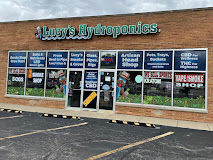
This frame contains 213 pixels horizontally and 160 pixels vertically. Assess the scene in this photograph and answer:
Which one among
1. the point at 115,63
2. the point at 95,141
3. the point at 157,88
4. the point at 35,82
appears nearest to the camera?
the point at 95,141

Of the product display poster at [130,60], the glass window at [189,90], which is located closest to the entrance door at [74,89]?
the product display poster at [130,60]

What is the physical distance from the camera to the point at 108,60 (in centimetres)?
1138

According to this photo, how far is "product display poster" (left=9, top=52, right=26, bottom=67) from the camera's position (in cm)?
1322

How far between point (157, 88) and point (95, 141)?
542 cm

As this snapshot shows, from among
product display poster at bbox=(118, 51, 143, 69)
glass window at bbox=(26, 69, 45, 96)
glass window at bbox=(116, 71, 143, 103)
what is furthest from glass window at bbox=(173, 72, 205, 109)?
glass window at bbox=(26, 69, 45, 96)

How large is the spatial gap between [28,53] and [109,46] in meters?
5.81

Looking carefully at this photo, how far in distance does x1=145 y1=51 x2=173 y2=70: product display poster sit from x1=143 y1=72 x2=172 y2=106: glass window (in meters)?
0.33

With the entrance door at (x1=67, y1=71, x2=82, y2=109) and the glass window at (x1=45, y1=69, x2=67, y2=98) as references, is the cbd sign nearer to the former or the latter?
the entrance door at (x1=67, y1=71, x2=82, y2=109)

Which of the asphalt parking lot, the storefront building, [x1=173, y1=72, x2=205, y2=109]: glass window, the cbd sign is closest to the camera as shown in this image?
the asphalt parking lot

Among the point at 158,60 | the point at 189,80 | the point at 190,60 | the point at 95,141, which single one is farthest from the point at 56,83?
the point at 190,60

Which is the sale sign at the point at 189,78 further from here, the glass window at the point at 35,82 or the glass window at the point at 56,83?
the glass window at the point at 35,82

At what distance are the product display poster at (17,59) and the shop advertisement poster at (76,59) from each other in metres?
3.62

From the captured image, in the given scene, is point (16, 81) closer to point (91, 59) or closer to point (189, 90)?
point (91, 59)

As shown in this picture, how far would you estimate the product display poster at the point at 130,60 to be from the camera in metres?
10.8
